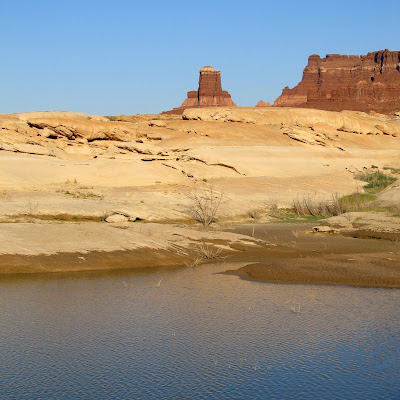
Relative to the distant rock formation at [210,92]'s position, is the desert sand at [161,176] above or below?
below

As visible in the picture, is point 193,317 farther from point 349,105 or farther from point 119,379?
point 349,105

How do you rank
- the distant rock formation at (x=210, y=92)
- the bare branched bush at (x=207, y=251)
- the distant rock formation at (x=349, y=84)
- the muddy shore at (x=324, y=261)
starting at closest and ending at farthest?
the muddy shore at (x=324, y=261) → the bare branched bush at (x=207, y=251) → the distant rock formation at (x=349, y=84) → the distant rock formation at (x=210, y=92)

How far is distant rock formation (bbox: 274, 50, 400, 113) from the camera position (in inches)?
3312

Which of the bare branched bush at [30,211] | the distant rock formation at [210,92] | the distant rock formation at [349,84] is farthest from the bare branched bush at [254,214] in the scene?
the distant rock formation at [210,92]

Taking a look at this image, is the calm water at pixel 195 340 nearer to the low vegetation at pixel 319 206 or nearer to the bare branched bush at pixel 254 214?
the bare branched bush at pixel 254 214

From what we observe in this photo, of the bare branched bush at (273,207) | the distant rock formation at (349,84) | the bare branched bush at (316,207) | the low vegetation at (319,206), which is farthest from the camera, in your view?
the distant rock formation at (349,84)

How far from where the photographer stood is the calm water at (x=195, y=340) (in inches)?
242

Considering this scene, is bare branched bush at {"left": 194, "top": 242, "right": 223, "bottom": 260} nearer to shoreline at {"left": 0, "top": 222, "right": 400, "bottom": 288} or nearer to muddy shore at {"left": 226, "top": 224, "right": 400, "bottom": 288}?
shoreline at {"left": 0, "top": 222, "right": 400, "bottom": 288}

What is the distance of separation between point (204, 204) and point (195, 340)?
1218 cm

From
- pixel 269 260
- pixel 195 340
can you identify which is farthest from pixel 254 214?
pixel 195 340

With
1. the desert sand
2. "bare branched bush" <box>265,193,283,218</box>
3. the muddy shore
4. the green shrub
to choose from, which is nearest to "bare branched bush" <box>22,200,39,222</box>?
the desert sand

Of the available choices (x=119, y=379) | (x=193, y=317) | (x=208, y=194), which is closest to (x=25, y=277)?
(x=193, y=317)

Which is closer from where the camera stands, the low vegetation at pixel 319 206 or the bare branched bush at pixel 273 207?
the bare branched bush at pixel 273 207

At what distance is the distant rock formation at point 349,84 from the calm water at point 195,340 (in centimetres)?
7134
